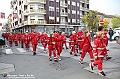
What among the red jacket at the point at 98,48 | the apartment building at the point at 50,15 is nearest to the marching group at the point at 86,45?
the red jacket at the point at 98,48

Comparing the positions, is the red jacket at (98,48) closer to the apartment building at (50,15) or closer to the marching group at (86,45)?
the marching group at (86,45)

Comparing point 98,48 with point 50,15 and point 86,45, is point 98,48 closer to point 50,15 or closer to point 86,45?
point 86,45

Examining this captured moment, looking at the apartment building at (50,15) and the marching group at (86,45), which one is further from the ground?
the apartment building at (50,15)

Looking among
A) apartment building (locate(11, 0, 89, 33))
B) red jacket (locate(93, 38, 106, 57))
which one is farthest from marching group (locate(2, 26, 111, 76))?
apartment building (locate(11, 0, 89, 33))

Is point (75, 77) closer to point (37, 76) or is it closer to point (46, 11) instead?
point (37, 76)

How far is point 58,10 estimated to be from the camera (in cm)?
4550

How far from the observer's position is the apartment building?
4109 cm

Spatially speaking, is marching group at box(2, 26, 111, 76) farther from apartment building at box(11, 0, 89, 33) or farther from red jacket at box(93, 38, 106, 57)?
apartment building at box(11, 0, 89, 33)

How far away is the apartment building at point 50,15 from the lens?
41094 millimetres

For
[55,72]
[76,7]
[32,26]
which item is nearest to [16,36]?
[55,72]

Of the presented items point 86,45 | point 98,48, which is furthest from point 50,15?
point 98,48

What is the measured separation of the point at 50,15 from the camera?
1711 inches

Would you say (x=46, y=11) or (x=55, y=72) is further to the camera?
(x=46, y=11)

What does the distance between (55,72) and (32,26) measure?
3607 cm
